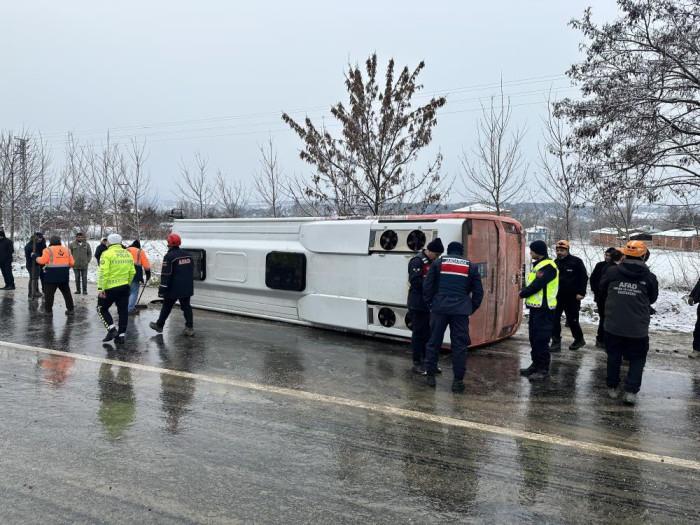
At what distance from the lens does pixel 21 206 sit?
2177 centimetres

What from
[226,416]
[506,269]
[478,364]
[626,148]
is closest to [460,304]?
[478,364]

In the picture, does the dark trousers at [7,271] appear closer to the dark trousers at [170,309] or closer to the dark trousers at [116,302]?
the dark trousers at [116,302]

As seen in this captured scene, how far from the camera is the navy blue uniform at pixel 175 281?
25.9 ft

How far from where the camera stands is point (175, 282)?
793cm

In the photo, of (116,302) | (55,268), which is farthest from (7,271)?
(116,302)

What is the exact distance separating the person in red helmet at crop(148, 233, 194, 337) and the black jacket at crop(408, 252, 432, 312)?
377cm

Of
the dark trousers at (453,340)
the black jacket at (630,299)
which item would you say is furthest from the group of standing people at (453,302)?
the black jacket at (630,299)

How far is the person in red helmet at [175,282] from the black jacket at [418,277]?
3768 millimetres

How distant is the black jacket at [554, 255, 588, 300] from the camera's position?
751cm

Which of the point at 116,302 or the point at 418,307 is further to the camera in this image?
the point at 116,302

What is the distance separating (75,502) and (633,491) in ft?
12.0

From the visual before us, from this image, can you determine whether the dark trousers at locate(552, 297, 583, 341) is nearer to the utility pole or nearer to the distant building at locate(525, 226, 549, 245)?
the distant building at locate(525, 226, 549, 245)

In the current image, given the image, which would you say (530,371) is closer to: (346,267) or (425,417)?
(425,417)

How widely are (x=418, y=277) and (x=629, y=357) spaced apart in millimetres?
2471
